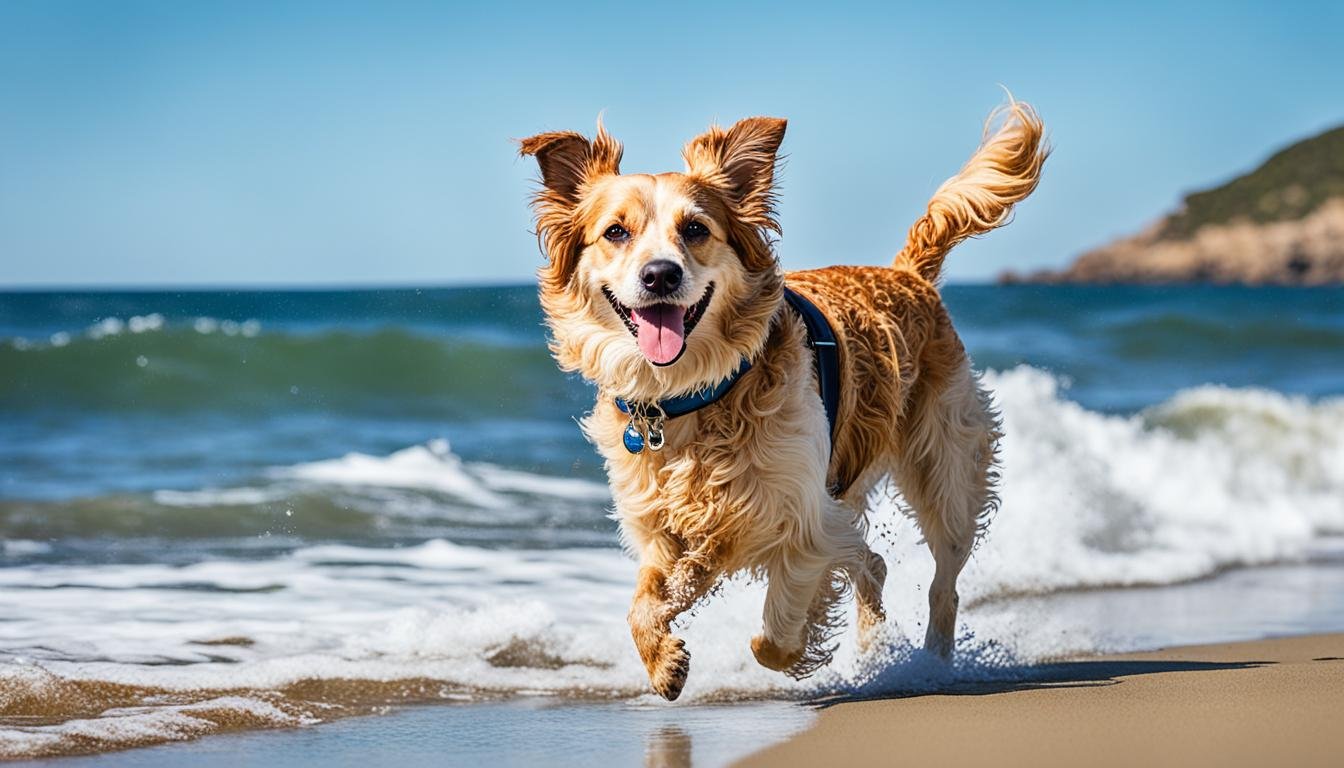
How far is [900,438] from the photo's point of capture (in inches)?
235

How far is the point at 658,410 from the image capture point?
4879mm

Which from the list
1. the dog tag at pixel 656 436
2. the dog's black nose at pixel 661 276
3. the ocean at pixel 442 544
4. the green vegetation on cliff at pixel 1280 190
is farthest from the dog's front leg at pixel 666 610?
the green vegetation on cliff at pixel 1280 190

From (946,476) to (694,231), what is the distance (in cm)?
181

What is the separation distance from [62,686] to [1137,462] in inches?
346

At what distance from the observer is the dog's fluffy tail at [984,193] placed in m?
6.27

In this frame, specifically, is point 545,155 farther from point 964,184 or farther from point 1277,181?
point 1277,181

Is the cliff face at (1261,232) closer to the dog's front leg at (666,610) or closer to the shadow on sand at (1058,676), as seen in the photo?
the shadow on sand at (1058,676)

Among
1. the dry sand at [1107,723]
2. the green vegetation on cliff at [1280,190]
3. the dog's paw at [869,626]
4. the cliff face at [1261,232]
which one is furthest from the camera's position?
the green vegetation on cliff at [1280,190]

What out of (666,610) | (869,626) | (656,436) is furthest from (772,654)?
(869,626)

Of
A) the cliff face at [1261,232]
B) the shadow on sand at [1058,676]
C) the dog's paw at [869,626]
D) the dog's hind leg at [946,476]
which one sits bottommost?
the shadow on sand at [1058,676]

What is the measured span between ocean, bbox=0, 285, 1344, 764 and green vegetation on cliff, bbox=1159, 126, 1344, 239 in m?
72.4

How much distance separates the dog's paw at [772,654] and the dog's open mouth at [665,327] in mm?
1078

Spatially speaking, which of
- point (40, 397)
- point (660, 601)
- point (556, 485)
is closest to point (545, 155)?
point (660, 601)

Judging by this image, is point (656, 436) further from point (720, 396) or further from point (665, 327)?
point (665, 327)
